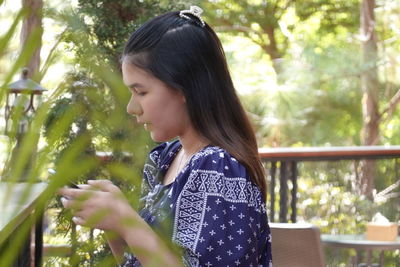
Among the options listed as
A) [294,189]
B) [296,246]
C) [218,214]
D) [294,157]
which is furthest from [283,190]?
[218,214]

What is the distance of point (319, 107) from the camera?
11328 mm

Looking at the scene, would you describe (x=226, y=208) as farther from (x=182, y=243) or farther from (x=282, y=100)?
(x=282, y=100)

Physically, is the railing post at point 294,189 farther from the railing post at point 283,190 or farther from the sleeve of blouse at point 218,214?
the sleeve of blouse at point 218,214

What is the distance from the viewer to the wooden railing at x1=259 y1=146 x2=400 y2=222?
15.3 feet

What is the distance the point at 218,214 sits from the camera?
1324 millimetres

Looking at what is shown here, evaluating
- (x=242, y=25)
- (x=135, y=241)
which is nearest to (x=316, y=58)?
(x=242, y=25)

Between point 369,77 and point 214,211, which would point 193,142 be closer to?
point 214,211

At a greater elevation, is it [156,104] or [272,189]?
[156,104]

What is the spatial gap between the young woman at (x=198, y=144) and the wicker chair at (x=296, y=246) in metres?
0.73

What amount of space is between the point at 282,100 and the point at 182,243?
31.3 ft

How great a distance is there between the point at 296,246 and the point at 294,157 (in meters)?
2.56

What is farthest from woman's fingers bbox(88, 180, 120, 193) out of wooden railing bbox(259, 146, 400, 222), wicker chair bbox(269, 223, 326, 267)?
wooden railing bbox(259, 146, 400, 222)

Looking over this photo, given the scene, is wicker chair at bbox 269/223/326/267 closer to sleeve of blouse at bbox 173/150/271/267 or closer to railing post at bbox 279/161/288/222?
sleeve of blouse at bbox 173/150/271/267

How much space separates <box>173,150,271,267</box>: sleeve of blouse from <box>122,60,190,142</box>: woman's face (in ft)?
0.25
